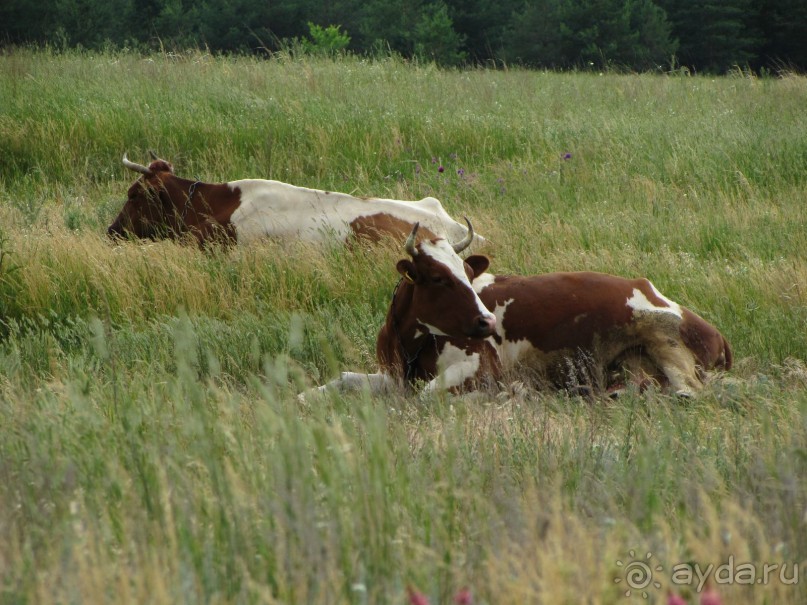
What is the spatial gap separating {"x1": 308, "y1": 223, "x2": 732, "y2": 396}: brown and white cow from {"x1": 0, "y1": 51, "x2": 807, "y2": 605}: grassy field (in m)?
0.38

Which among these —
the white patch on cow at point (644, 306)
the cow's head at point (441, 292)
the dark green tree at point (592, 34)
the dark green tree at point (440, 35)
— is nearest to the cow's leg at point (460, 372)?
the cow's head at point (441, 292)

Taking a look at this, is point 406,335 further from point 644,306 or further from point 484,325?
point 644,306

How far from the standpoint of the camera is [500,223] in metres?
9.83

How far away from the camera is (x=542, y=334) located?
689 centimetres

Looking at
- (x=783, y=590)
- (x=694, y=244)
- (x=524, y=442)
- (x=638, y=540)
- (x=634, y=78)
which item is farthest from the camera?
(x=634, y=78)

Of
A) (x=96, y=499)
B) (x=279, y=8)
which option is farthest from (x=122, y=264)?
(x=279, y=8)

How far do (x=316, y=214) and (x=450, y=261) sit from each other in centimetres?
301

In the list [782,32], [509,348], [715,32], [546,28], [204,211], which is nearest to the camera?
[509,348]

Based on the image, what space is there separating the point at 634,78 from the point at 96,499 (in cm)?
1790

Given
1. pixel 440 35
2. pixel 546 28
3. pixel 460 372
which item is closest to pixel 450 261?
pixel 460 372

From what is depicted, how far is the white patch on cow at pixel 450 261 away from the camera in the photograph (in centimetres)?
648

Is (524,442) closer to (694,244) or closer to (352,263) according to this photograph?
(352,263)

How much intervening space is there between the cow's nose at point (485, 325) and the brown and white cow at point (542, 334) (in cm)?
19

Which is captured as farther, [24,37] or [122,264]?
[24,37]
